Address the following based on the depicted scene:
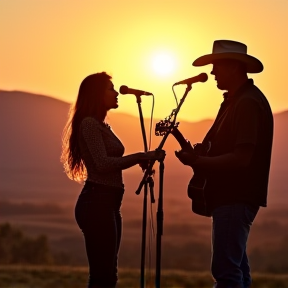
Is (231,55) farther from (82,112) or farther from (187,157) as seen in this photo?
(82,112)

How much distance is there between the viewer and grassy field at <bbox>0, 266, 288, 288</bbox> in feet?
33.6

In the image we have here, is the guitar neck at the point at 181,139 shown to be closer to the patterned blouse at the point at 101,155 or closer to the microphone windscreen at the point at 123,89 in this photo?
the patterned blouse at the point at 101,155

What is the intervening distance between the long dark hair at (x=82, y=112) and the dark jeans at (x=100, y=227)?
173 millimetres

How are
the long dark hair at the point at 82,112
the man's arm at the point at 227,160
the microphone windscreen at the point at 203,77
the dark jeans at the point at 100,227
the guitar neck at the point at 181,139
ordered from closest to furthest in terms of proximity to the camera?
1. the man's arm at the point at 227,160
2. the guitar neck at the point at 181,139
3. the microphone windscreen at the point at 203,77
4. the dark jeans at the point at 100,227
5. the long dark hair at the point at 82,112

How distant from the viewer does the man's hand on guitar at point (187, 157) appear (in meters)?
5.37

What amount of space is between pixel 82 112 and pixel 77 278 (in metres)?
4.82

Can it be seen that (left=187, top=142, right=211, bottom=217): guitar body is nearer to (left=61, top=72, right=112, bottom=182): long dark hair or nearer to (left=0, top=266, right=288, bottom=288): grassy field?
(left=61, top=72, right=112, bottom=182): long dark hair

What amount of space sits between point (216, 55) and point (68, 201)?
51772mm

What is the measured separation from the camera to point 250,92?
5.43 meters

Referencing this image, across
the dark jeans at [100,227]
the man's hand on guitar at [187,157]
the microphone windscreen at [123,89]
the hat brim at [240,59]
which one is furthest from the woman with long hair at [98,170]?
the hat brim at [240,59]

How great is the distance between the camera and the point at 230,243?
17.5ft

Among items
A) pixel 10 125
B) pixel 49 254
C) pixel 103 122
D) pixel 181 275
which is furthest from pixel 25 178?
pixel 103 122

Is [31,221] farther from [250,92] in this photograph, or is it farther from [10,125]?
[250,92]

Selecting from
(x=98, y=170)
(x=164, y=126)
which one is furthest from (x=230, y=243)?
(x=98, y=170)
